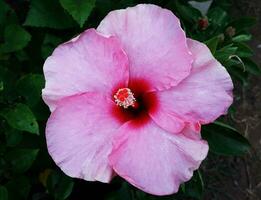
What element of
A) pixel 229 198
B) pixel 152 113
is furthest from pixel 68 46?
pixel 229 198

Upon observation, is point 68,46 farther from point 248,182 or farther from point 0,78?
point 248,182

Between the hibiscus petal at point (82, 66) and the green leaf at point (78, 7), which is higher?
the hibiscus petal at point (82, 66)

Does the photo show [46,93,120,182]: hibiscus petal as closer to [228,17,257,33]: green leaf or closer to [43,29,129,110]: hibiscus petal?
[43,29,129,110]: hibiscus petal

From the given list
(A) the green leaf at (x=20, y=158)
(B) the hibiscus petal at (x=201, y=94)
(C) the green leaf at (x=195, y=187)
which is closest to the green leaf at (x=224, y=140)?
(C) the green leaf at (x=195, y=187)

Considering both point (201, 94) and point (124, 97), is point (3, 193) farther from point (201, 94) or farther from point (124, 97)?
point (201, 94)

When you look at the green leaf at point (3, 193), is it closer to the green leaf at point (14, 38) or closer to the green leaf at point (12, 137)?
the green leaf at point (12, 137)

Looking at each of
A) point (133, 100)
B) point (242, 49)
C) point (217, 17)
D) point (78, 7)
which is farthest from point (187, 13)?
point (133, 100)
